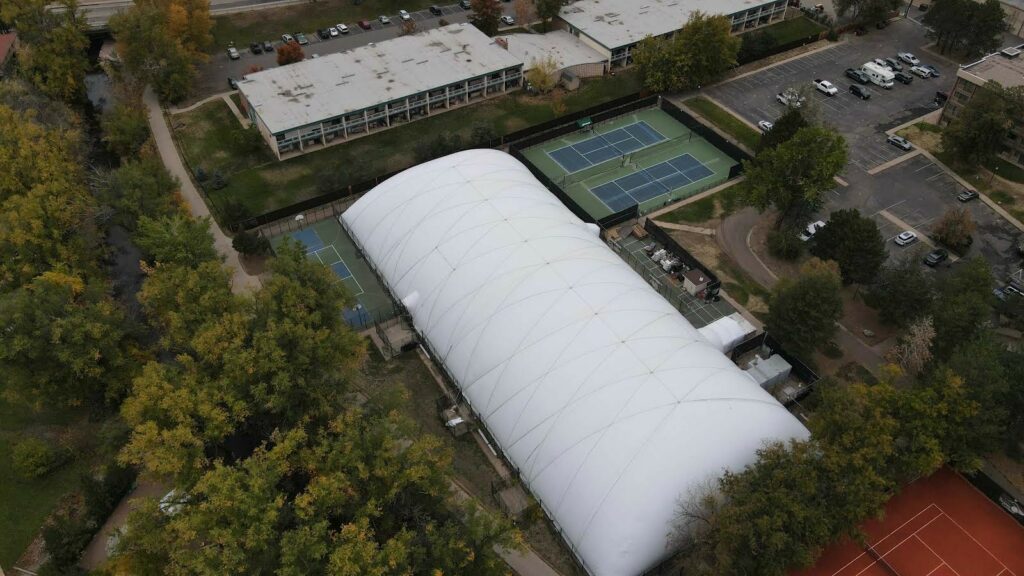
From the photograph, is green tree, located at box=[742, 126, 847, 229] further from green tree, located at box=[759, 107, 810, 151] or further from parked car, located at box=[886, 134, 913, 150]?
parked car, located at box=[886, 134, 913, 150]

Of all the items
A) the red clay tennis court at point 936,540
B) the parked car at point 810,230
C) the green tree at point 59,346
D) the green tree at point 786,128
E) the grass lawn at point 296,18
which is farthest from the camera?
the grass lawn at point 296,18

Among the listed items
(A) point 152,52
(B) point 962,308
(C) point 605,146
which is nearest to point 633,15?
(C) point 605,146

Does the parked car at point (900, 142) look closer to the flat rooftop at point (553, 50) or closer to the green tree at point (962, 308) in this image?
the green tree at point (962, 308)

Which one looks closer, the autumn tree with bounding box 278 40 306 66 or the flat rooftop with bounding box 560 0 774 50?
the autumn tree with bounding box 278 40 306 66

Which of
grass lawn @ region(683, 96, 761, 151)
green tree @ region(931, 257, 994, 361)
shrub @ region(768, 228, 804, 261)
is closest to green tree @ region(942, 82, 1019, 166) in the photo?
grass lawn @ region(683, 96, 761, 151)

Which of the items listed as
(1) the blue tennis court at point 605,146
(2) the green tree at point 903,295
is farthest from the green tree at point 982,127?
(1) the blue tennis court at point 605,146

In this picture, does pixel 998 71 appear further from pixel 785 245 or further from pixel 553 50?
pixel 553 50

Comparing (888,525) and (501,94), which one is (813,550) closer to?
(888,525)
